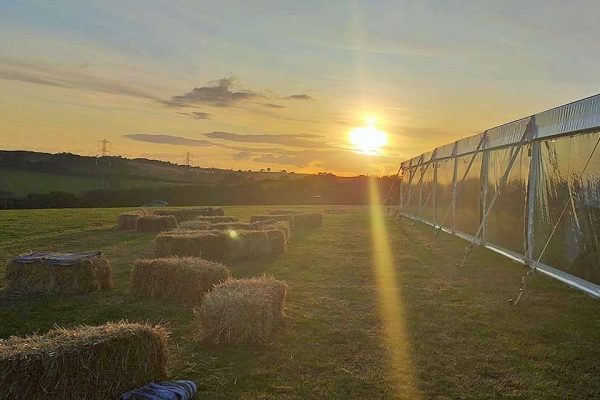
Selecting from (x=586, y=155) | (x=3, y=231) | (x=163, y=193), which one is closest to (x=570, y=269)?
(x=586, y=155)

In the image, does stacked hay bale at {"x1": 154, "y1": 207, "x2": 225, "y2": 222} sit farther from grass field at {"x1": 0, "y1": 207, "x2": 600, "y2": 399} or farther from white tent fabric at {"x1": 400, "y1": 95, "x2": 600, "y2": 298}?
white tent fabric at {"x1": 400, "y1": 95, "x2": 600, "y2": 298}

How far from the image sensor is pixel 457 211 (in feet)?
59.5

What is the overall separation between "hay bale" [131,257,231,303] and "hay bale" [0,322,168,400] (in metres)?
3.67

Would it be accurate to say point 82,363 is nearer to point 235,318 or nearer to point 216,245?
point 235,318

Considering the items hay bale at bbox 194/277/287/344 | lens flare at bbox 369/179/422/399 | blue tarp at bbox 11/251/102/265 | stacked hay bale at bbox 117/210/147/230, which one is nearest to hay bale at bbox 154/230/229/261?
blue tarp at bbox 11/251/102/265

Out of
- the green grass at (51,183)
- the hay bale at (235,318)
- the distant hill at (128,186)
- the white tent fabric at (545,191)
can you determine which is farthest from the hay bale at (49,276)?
the green grass at (51,183)

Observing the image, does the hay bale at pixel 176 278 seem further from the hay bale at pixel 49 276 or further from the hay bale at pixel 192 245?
the hay bale at pixel 192 245

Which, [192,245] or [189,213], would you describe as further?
[189,213]

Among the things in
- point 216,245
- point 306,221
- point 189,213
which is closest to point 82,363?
point 216,245

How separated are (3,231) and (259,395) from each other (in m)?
18.9

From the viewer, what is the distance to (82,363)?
14.9ft

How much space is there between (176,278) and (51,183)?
50058 millimetres

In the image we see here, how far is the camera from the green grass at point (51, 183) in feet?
163

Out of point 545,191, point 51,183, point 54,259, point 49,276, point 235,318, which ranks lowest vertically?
point 49,276
